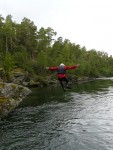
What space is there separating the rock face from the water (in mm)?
1232

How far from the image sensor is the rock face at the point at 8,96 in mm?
39672

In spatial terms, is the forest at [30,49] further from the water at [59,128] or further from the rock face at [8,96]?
the water at [59,128]

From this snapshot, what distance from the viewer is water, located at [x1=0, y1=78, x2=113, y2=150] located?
25141 millimetres

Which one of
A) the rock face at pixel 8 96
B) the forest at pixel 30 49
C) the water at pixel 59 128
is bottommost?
the water at pixel 59 128

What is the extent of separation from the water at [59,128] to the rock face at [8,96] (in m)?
1.23

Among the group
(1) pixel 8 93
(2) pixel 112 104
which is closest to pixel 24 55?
(1) pixel 8 93

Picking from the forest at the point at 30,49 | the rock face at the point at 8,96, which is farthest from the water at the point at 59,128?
the forest at the point at 30,49

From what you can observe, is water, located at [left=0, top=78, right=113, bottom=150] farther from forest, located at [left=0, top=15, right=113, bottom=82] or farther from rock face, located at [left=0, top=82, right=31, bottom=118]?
forest, located at [left=0, top=15, right=113, bottom=82]

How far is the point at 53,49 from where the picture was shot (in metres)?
134

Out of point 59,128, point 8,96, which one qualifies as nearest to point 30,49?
point 8,96

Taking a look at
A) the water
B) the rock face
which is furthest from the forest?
the water

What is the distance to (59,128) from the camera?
30906 millimetres

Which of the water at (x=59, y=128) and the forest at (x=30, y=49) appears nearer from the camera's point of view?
the water at (x=59, y=128)

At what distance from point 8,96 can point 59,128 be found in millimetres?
18922
